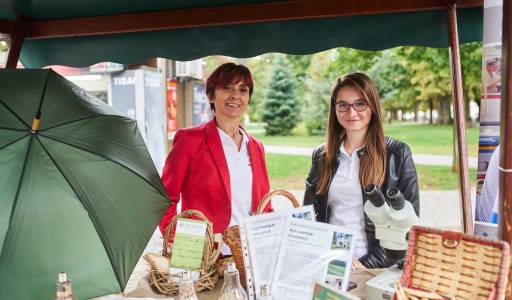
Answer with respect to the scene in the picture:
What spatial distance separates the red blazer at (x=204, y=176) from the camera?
2.51 m

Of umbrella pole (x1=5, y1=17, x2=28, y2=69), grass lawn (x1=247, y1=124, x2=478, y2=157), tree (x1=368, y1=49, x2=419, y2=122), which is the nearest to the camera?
umbrella pole (x1=5, y1=17, x2=28, y2=69)

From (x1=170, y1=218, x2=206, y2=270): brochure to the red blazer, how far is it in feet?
2.45

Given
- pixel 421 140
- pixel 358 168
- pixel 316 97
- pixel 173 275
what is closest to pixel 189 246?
pixel 173 275

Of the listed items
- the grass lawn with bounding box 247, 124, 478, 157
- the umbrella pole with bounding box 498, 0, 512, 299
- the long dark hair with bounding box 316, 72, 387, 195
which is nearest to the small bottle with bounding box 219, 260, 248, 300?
the umbrella pole with bounding box 498, 0, 512, 299

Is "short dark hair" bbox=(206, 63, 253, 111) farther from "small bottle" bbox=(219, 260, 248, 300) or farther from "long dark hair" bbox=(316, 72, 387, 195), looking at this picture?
"small bottle" bbox=(219, 260, 248, 300)

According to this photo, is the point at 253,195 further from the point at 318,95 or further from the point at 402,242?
the point at 318,95

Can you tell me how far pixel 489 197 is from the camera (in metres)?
1.68

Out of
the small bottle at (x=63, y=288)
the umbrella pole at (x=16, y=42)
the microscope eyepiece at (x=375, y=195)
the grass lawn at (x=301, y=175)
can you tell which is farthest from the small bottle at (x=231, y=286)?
the grass lawn at (x=301, y=175)

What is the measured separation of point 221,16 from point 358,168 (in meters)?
1.22

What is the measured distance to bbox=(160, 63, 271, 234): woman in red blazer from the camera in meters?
2.52

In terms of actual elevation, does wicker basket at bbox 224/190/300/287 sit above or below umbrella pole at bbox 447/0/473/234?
below

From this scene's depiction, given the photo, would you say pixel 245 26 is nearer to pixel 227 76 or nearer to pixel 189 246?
pixel 227 76

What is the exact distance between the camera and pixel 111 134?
1.72m

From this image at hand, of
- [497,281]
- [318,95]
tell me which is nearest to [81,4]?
[497,281]
